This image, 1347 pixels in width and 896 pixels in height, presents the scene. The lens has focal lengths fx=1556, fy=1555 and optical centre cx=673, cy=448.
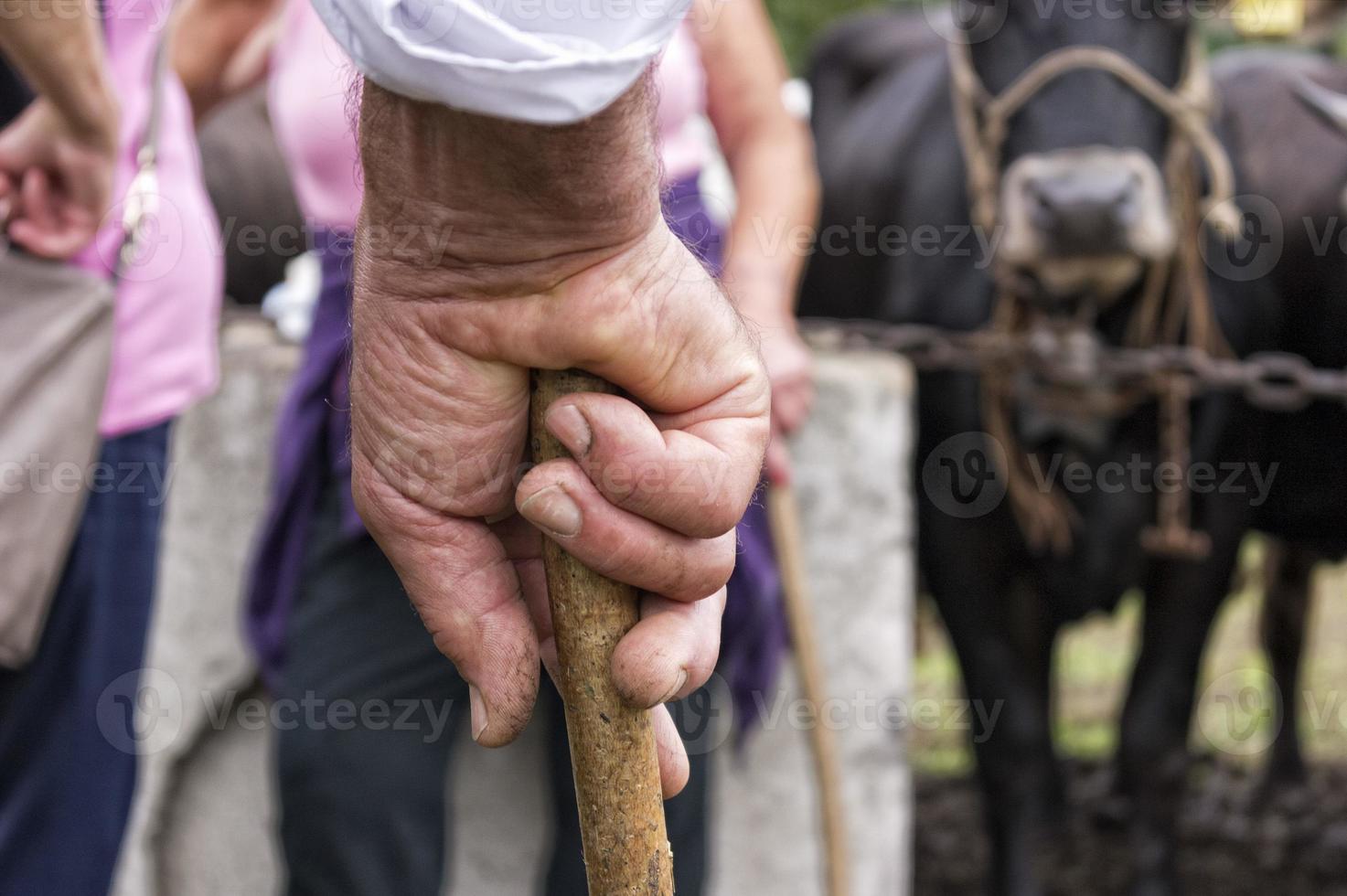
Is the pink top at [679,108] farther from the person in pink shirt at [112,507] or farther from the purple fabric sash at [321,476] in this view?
the person in pink shirt at [112,507]

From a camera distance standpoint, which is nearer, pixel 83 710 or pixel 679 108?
pixel 83 710

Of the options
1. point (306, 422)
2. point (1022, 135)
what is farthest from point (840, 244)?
point (306, 422)

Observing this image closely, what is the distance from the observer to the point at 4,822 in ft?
5.25

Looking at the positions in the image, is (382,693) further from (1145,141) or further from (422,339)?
(1145,141)

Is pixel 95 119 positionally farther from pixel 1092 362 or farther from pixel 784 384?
pixel 1092 362

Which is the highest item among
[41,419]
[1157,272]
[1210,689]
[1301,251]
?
[41,419]

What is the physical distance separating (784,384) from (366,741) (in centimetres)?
88

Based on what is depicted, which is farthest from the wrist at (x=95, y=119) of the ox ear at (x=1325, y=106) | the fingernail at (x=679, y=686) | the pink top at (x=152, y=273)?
the ox ear at (x=1325, y=106)

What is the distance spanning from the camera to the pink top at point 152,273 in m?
1.69

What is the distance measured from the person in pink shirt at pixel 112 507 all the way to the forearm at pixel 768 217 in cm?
76

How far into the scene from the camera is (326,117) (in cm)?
198

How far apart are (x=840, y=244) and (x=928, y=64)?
0.67m

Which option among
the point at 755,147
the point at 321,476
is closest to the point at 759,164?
the point at 755,147

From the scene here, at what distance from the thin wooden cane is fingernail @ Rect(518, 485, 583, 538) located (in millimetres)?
1476
